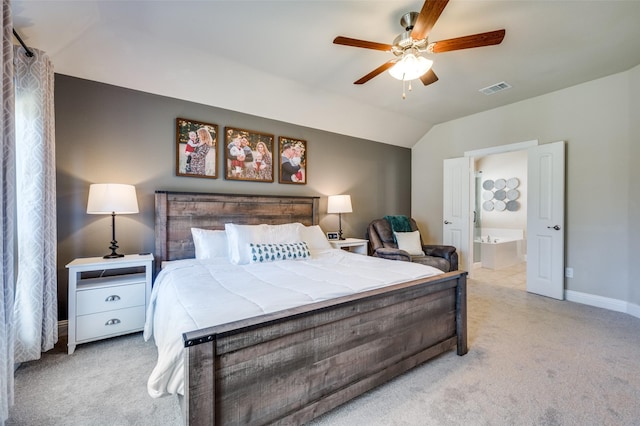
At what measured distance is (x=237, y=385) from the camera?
1.23 m

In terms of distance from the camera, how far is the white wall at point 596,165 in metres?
3.16

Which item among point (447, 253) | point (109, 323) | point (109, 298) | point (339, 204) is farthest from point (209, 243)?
point (447, 253)

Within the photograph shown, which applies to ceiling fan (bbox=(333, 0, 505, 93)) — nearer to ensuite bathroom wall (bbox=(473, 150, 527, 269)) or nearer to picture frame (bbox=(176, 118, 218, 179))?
picture frame (bbox=(176, 118, 218, 179))

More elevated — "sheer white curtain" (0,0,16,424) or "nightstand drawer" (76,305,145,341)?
"sheer white curtain" (0,0,16,424)

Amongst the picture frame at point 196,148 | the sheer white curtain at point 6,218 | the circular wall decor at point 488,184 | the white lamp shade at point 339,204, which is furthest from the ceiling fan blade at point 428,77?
the circular wall decor at point 488,184

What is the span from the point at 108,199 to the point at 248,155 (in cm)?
161

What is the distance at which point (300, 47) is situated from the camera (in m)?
2.62

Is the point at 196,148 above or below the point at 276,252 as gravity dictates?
above

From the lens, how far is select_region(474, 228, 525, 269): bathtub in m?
5.45

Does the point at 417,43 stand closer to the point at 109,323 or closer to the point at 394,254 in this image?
the point at 394,254

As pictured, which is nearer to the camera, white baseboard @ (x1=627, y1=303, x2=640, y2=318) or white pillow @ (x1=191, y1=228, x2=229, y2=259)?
white pillow @ (x1=191, y1=228, x2=229, y2=259)

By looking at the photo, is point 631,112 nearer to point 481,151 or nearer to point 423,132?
point 481,151

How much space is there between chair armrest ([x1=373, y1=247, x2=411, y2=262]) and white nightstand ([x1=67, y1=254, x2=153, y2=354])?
2.86 meters

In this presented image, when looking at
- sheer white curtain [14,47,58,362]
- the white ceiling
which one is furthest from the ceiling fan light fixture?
sheer white curtain [14,47,58,362]
